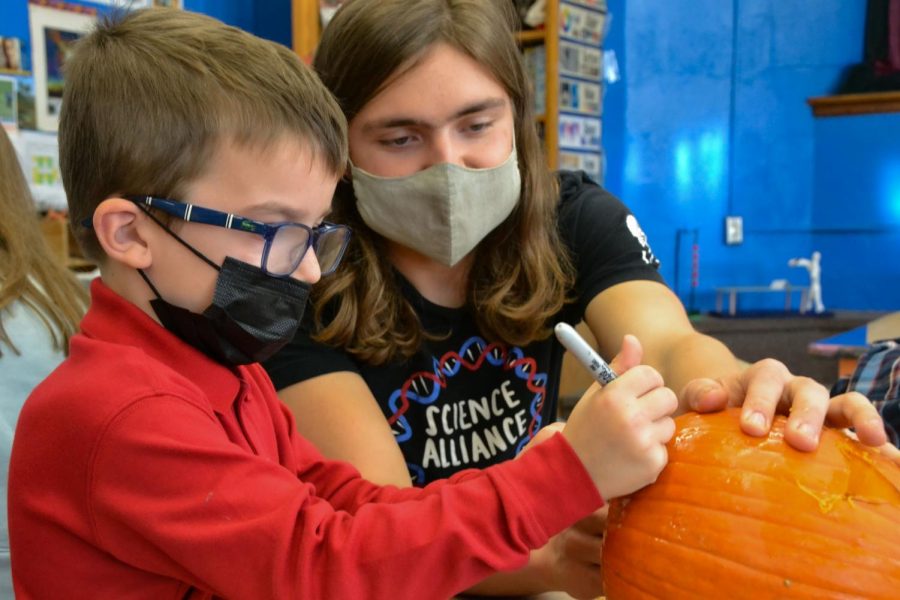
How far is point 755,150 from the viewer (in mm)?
5789

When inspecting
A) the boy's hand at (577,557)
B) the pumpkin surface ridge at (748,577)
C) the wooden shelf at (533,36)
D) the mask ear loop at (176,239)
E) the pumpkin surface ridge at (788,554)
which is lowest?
the boy's hand at (577,557)

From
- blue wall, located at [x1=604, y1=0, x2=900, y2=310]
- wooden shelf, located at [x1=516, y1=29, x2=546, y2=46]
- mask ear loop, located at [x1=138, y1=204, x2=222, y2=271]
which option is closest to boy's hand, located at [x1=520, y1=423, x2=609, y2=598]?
mask ear loop, located at [x1=138, y1=204, x2=222, y2=271]

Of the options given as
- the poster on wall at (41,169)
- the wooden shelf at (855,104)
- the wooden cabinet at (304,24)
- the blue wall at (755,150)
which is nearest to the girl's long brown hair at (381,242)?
the poster on wall at (41,169)

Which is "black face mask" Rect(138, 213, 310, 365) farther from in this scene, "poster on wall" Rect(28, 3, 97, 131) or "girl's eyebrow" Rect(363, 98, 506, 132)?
"poster on wall" Rect(28, 3, 97, 131)

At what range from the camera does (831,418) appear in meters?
0.90

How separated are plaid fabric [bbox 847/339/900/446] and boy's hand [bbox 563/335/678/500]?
715 mm

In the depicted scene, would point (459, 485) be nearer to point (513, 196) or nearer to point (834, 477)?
point (834, 477)

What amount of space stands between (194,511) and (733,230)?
18.2 ft

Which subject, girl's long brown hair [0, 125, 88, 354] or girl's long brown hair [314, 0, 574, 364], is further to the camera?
girl's long brown hair [0, 125, 88, 354]

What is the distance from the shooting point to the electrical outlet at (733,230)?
19.0ft

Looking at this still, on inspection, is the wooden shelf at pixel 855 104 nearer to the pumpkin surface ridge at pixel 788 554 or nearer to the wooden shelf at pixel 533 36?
the wooden shelf at pixel 533 36

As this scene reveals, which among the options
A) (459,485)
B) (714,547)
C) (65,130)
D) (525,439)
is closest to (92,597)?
(459,485)

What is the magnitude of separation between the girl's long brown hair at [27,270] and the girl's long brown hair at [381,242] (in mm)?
491

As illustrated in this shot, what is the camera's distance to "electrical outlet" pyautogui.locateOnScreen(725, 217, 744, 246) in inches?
227
